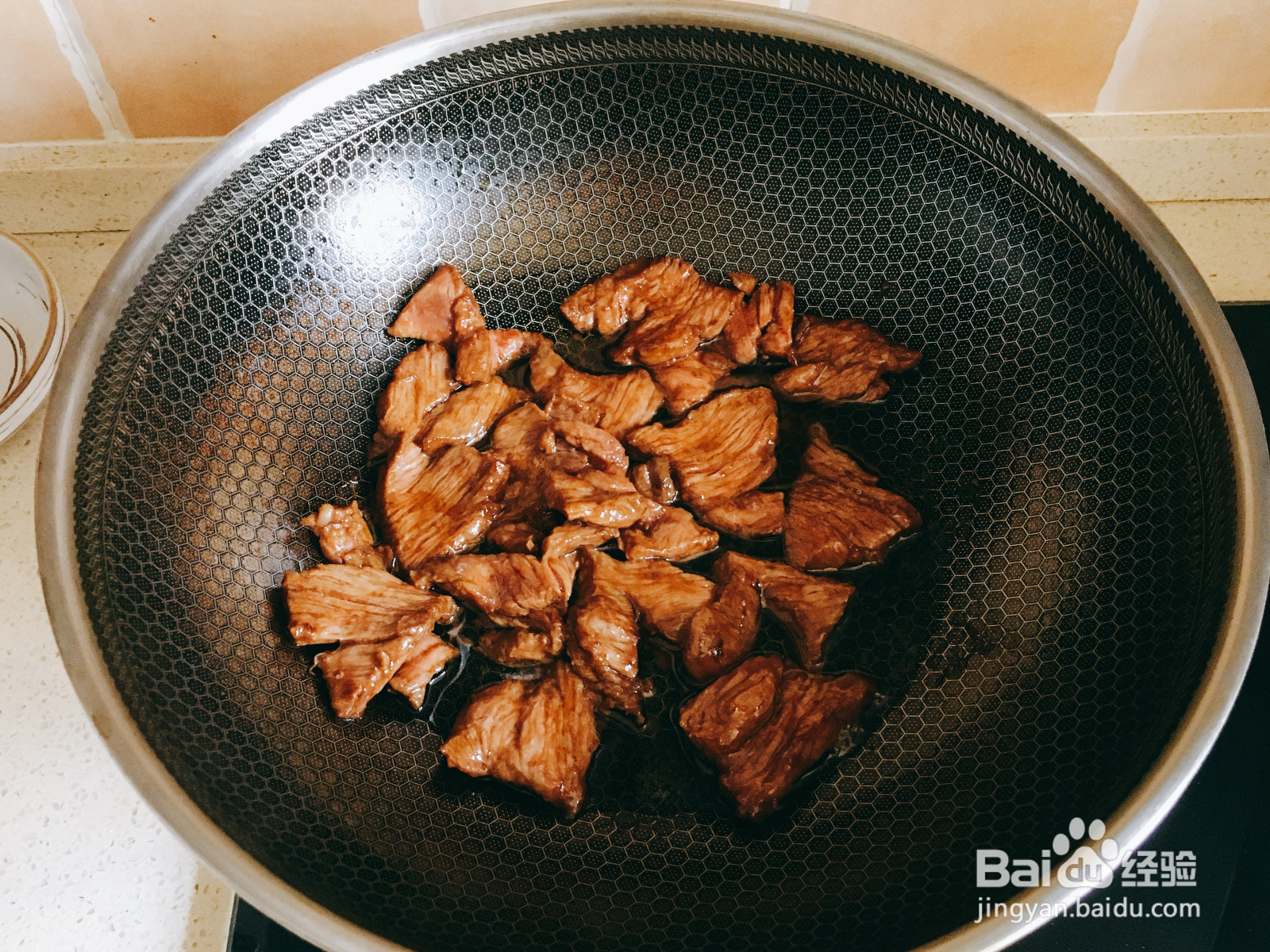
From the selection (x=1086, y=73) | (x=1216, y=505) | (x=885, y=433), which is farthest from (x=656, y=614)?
(x=1086, y=73)

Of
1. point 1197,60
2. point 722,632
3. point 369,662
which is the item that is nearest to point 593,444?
point 722,632

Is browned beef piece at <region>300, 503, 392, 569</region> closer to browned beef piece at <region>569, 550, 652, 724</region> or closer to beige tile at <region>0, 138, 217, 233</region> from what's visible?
browned beef piece at <region>569, 550, 652, 724</region>

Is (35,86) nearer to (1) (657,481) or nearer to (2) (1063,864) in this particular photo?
(1) (657,481)

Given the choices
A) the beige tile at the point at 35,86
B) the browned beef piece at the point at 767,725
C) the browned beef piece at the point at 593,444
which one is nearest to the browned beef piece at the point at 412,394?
the browned beef piece at the point at 593,444

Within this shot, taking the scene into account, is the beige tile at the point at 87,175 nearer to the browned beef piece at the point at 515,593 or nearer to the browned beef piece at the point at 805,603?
the browned beef piece at the point at 515,593

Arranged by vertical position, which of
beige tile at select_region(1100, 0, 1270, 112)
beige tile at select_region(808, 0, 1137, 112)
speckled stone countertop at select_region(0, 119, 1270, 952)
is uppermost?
beige tile at select_region(1100, 0, 1270, 112)

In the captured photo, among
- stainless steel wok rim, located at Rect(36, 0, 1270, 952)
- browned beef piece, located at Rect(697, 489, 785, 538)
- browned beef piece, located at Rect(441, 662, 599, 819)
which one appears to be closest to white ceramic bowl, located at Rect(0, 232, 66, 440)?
stainless steel wok rim, located at Rect(36, 0, 1270, 952)
